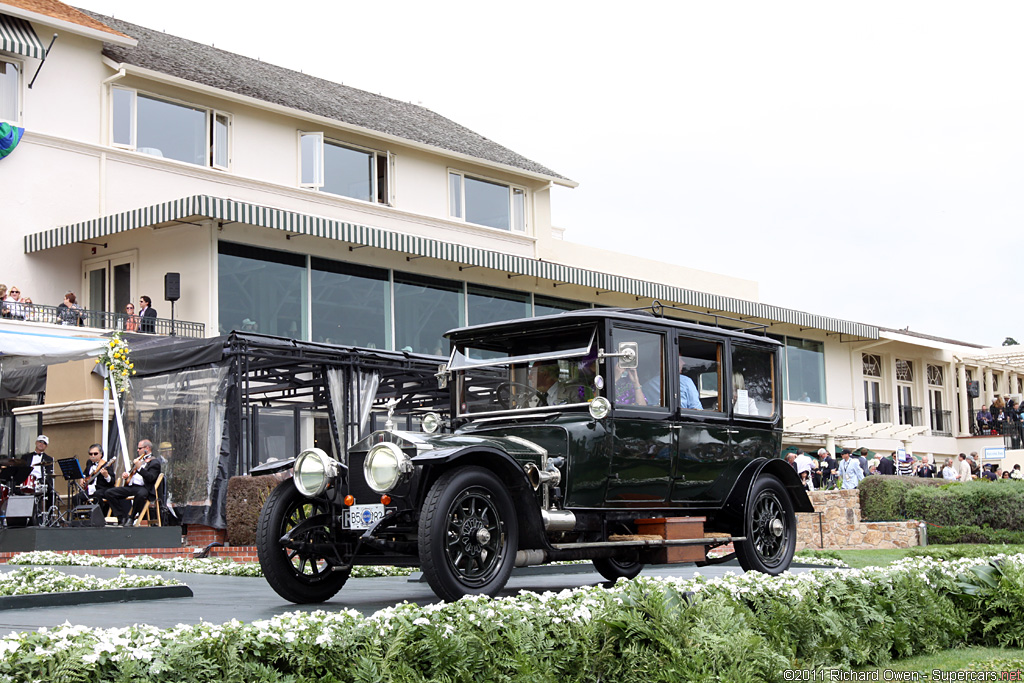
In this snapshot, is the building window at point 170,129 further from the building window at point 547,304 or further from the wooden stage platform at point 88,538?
the wooden stage platform at point 88,538

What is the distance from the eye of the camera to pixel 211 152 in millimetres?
26953

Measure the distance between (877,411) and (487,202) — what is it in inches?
724

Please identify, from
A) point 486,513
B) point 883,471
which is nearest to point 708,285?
point 883,471

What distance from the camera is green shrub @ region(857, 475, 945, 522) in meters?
20.7

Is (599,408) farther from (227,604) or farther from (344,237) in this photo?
(344,237)

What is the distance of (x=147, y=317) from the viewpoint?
22344 millimetres

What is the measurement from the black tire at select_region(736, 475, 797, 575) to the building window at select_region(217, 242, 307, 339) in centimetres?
1569

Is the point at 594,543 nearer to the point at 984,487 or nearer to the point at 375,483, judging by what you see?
the point at 375,483

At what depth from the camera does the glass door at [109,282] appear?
2484cm

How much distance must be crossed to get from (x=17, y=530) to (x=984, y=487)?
1558 centimetres

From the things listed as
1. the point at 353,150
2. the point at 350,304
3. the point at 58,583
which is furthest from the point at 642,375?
the point at 353,150

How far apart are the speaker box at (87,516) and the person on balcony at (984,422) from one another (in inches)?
1486

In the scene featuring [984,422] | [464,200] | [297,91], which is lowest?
[984,422]

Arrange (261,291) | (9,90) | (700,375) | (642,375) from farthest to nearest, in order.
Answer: (261,291)
(9,90)
(700,375)
(642,375)
